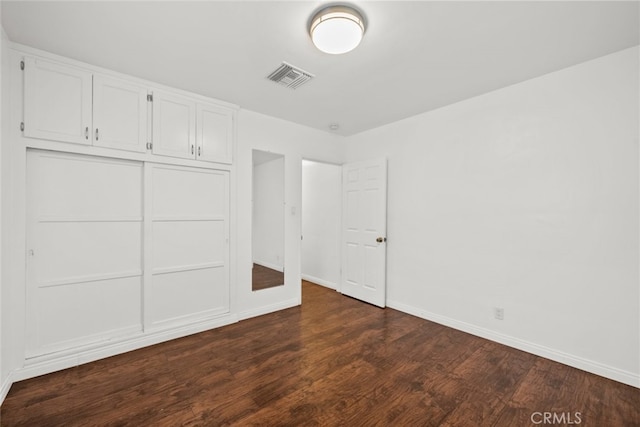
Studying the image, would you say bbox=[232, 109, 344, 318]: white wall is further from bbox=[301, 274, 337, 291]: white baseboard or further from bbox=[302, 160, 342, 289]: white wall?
bbox=[301, 274, 337, 291]: white baseboard

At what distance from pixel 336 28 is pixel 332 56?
52cm

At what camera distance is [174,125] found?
9.55 ft

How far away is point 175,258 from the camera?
297cm

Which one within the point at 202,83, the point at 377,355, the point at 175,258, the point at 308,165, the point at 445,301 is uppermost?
the point at 202,83

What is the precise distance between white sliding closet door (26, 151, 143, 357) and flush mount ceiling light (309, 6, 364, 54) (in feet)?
7.14

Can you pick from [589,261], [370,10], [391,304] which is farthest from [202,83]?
[589,261]

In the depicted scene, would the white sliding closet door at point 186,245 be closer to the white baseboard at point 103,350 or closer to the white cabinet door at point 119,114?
the white baseboard at point 103,350

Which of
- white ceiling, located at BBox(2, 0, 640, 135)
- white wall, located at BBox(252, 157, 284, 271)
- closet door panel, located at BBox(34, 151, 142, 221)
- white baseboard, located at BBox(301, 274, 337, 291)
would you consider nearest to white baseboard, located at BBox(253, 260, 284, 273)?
white wall, located at BBox(252, 157, 284, 271)

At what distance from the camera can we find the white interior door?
3.88 meters

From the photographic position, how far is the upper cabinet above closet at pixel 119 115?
224 cm

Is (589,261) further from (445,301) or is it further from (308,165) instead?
(308,165)

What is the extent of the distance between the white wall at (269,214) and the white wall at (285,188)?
8 centimetres

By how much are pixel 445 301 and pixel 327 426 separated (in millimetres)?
2189

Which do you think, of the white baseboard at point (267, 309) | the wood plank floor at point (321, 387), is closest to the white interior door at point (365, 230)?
the white baseboard at point (267, 309)
